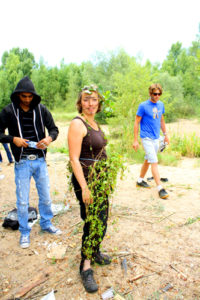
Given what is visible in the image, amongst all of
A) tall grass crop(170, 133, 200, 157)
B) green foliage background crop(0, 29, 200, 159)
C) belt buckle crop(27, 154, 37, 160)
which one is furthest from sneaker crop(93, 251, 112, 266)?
tall grass crop(170, 133, 200, 157)

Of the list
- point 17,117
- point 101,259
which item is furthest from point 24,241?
point 17,117

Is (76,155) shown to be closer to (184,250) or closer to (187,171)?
(184,250)

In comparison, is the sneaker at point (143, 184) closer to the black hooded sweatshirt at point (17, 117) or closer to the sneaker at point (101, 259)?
the sneaker at point (101, 259)

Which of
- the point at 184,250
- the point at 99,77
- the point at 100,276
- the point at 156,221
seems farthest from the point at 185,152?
the point at 99,77

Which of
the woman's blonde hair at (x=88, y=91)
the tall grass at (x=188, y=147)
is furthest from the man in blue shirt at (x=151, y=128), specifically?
the tall grass at (x=188, y=147)

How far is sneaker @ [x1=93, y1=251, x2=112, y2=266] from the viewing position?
8.62 ft

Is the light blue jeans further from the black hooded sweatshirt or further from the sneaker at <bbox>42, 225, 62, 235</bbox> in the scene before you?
the sneaker at <bbox>42, 225, 62, 235</bbox>

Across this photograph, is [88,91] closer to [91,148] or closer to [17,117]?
[91,148]

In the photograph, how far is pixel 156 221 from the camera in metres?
3.59

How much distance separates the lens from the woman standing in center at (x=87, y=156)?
2.12 m

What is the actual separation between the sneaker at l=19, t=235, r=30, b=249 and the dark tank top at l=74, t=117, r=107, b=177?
155 centimetres

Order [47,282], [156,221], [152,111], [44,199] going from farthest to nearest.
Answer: [152,111]
[156,221]
[44,199]
[47,282]

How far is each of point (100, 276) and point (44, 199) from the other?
1.27m

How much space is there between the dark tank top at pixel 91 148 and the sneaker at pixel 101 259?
1.04 metres
